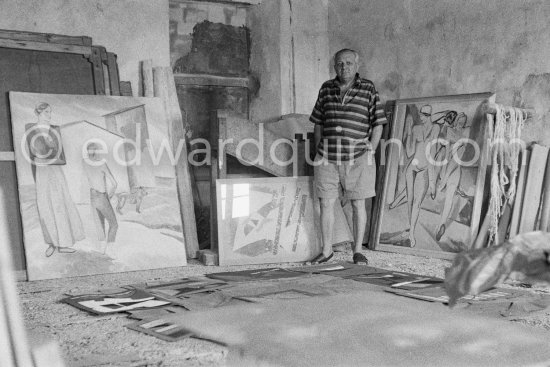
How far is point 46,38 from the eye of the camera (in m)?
5.11

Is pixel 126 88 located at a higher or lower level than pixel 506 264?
higher

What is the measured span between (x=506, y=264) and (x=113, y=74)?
4538 millimetres

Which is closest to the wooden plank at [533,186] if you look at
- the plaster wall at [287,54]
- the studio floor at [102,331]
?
the studio floor at [102,331]

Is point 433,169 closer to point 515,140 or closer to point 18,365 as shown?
point 515,140

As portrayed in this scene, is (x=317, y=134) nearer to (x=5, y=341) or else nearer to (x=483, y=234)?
(x=483, y=234)

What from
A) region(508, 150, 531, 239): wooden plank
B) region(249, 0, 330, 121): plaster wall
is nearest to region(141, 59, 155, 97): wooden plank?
region(249, 0, 330, 121): plaster wall

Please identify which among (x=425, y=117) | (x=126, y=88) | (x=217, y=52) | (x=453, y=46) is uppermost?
(x=217, y=52)

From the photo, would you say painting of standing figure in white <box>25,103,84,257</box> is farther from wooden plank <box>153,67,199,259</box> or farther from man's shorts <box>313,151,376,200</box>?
man's shorts <box>313,151,376,200</box>

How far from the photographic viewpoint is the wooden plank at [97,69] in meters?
5.21

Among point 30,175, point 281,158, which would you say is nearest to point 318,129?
point 281,158

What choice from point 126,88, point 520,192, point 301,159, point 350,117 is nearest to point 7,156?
point 126,88

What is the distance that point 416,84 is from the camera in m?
5.71

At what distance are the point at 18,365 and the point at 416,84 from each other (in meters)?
5.04

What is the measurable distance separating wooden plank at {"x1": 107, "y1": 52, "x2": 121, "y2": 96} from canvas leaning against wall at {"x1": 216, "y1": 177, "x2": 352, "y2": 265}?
1101 mm
